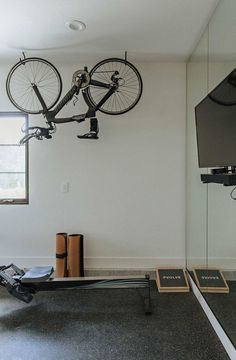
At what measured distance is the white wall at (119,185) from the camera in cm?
361

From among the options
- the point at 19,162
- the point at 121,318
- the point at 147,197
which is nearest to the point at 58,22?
the point at 19,162

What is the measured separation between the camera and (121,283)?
293cm

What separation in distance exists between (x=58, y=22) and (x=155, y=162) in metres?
1.91

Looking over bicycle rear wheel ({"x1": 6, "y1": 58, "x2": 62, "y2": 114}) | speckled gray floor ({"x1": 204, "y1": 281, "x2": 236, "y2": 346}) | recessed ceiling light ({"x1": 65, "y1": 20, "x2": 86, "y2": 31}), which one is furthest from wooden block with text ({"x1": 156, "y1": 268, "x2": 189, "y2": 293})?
recessed ceiling light ({"x1": 65, "y1": 20, "x2": 86, "y2": 31})

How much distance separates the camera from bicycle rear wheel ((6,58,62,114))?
3.51 m

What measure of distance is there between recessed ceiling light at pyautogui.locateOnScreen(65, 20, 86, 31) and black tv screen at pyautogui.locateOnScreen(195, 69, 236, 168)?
1387 mm

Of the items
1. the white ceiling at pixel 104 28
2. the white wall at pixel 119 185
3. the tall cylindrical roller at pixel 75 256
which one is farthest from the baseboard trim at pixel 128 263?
the white ceiling at pixel 104 28

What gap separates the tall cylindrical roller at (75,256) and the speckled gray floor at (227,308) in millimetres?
1515

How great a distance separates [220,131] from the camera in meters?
1.94

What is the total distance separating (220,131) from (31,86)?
8.51 ft

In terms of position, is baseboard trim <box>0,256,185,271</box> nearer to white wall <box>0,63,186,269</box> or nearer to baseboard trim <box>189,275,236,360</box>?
white wall <box>0,63,186,269</box>

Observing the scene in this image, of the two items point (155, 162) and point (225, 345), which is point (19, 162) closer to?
point (155, 162)

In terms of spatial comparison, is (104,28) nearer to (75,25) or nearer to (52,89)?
(75,25)

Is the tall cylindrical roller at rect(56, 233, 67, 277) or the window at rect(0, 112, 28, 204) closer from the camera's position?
the tall cylindrical roller at rect(56, 233, 67, 277)
